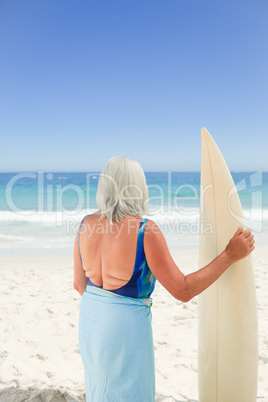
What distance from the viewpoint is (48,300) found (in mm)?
4953

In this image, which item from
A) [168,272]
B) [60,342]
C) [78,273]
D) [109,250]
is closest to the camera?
[168,272]

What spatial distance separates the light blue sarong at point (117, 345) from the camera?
165 centimetres

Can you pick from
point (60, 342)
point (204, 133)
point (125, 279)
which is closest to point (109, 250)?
point (125, 279)

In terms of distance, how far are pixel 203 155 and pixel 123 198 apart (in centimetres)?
73

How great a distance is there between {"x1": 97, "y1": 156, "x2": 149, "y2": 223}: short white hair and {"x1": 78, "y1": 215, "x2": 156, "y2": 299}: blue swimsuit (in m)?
0.09

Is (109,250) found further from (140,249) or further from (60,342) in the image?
(60,342)

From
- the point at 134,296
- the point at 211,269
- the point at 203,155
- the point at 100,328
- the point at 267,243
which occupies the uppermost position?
the point at 203,155

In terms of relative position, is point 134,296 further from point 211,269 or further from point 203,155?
point 203,155

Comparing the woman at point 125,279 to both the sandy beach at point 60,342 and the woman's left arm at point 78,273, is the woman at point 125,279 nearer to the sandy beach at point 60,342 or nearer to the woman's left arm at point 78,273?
the woman's left arm at point 78,273

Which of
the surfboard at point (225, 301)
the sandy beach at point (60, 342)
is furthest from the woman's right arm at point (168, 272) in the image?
the sandy beach at point (60, 342)

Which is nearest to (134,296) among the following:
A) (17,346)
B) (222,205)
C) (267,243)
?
(222,205)

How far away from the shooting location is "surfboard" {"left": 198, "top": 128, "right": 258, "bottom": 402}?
6.55 ft

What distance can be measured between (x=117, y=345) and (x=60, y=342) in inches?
89.5

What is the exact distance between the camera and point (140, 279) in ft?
5.35
